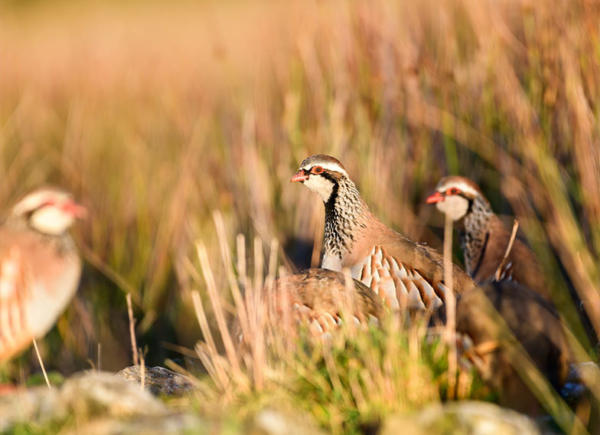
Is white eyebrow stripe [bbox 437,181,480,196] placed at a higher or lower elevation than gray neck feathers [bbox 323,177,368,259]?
higher

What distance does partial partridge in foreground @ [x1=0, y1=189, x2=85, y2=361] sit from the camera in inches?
134

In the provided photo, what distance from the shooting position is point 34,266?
3.47 m

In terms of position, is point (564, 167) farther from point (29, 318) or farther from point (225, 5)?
point (225, 5)

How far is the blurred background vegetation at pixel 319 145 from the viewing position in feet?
15.5

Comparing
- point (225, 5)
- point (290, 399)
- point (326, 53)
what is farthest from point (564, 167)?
point (225, 5)

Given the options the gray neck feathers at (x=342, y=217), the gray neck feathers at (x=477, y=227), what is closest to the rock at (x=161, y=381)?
the gray neck feathers at (x=342, y=217)

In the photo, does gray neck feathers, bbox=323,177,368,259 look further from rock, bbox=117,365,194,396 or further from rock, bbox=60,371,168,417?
rock, bbox=60,371,168,417

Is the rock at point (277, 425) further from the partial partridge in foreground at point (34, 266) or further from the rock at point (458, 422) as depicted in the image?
the partial partridge in foreground at point (34, 266)

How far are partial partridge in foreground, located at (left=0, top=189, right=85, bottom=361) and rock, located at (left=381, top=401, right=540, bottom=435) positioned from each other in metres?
1.65

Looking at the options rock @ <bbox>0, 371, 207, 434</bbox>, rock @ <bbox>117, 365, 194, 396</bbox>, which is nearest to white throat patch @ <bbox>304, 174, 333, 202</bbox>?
rock @ <bbox>117, 365, 194, 396</bbox>

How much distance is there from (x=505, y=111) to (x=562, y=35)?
2.20ft

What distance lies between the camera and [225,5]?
15.7 meters

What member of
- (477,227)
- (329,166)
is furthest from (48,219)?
(477,227)

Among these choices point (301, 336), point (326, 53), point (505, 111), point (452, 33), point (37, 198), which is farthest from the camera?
point (326, 53)
